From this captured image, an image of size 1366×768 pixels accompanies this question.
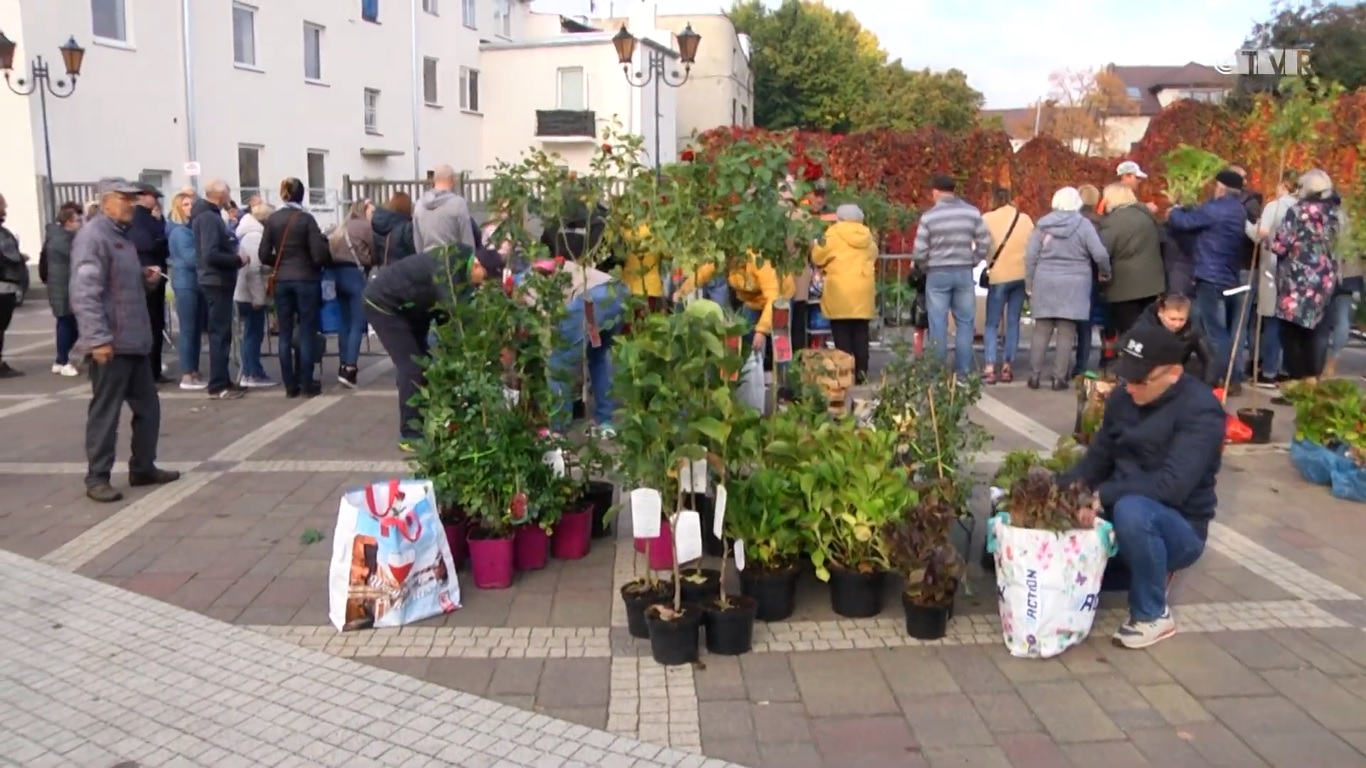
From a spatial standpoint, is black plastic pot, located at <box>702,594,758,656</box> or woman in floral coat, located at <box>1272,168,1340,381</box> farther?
woman in floral coat, located at <box>1272,168,1340,381</box>

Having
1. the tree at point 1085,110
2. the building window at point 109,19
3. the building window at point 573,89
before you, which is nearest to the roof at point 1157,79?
the tree at point 1085,110

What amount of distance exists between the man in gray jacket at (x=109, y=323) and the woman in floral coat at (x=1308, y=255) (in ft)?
27.0

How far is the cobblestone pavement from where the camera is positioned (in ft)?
12.6

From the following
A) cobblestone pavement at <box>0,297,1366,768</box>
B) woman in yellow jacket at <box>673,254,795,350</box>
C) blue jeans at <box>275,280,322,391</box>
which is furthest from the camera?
blue jeans at <box>275,280,322,391</box>

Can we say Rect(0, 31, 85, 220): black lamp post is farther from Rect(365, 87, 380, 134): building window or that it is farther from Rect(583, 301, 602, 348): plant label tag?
Rect(583, 301, 602, 348): plant label tag

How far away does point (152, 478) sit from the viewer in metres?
7.10

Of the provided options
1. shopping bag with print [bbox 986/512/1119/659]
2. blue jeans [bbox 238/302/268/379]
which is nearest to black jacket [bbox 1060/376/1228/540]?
shopping bag with print [bbox 986/512/1119/659]

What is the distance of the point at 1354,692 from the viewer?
4.15 metres

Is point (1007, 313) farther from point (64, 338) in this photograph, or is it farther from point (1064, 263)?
point (64, 338)

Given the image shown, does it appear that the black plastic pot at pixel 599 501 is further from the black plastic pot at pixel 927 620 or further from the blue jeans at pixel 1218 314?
the blue jeans at pixel 1218 314

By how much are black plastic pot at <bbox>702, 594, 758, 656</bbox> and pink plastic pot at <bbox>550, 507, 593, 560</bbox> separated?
125cm

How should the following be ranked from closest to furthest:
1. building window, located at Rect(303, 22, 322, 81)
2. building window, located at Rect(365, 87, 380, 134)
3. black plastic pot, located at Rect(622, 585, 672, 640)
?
black plastic pot, located at Rect(622, 585, 672, 640)
building window, located at Rect(303, 22, 322, 81)
building window, located at Rect(365, 87, 380, 134)

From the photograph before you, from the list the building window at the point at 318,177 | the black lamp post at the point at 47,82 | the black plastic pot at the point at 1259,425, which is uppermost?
the black lamp post at the point at 47,82

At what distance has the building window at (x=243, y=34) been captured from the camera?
82.6ft
